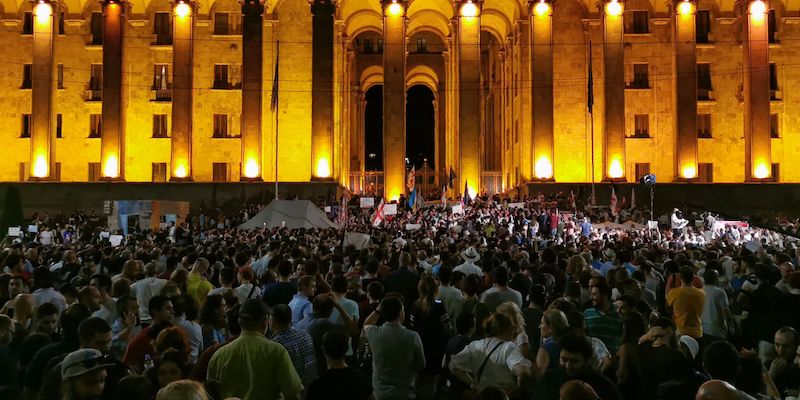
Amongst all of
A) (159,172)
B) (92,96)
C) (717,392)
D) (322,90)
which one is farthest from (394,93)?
(717,392)

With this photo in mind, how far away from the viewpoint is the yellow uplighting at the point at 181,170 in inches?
1937

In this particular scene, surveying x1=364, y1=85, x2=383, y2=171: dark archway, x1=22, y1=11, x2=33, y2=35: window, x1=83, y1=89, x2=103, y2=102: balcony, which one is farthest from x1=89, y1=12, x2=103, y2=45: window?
x1=364, y1=85, x2=383, y2=171: dark archway

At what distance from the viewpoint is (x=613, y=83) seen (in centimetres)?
4944

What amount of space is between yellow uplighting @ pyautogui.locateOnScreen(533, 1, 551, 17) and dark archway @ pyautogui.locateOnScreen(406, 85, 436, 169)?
30179 millimetres

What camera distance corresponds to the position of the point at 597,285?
364 inches

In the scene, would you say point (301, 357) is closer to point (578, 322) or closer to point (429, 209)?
point (578, 322)

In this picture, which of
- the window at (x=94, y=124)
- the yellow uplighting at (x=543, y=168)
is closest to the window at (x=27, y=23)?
the window at (x=94, y=124)

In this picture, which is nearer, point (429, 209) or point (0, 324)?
point (0, 324)

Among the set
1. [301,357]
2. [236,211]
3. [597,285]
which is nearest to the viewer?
[301,357]

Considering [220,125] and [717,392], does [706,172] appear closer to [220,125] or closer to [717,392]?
[220,125]

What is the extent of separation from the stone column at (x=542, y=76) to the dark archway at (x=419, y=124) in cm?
2999

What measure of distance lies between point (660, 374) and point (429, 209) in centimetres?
3294

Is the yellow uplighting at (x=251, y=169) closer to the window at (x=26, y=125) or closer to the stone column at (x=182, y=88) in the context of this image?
the stone column at (x=182, y=88)

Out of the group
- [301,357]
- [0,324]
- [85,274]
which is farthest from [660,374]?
[85,274]
